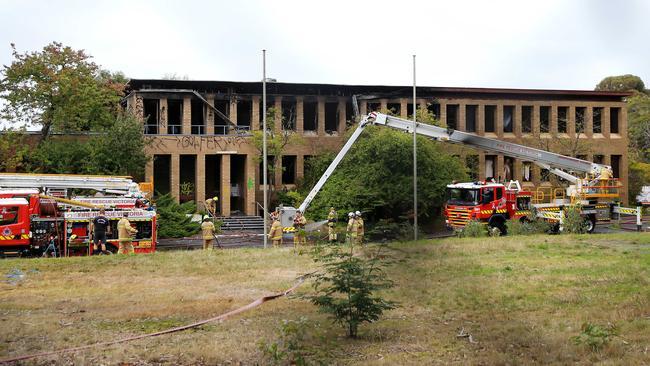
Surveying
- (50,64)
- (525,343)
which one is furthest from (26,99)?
(525,343)

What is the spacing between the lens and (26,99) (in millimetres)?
38844

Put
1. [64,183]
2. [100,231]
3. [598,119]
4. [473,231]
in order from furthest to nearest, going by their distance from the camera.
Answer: [598,119] → [64,183] → [473,231] → [100,231]

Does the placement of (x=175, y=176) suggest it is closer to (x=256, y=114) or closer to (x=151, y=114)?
(x=151, y=114)

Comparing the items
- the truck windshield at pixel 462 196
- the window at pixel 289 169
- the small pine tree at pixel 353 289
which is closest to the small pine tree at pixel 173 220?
the window at pixel 289 169

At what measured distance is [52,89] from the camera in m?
39.1

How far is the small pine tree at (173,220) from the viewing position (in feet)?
120

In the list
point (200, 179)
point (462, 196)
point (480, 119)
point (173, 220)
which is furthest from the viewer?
point (480, 119)

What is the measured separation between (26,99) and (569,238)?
3181 centimetres

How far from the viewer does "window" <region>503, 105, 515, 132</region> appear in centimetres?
4884

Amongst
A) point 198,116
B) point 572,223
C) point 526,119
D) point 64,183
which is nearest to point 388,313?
point 572,223

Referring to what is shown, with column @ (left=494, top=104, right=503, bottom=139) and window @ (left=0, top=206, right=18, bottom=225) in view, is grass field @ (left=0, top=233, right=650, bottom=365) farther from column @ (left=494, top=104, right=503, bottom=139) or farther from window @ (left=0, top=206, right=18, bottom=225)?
column @ (left=494, top=104, right=503, bottom=139)

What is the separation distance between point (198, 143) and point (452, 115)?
19.3 meters

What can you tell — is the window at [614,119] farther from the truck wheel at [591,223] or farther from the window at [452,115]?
the truck wheel at [591,223]

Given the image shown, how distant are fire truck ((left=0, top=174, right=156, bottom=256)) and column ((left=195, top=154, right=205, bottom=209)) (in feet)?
55.2
